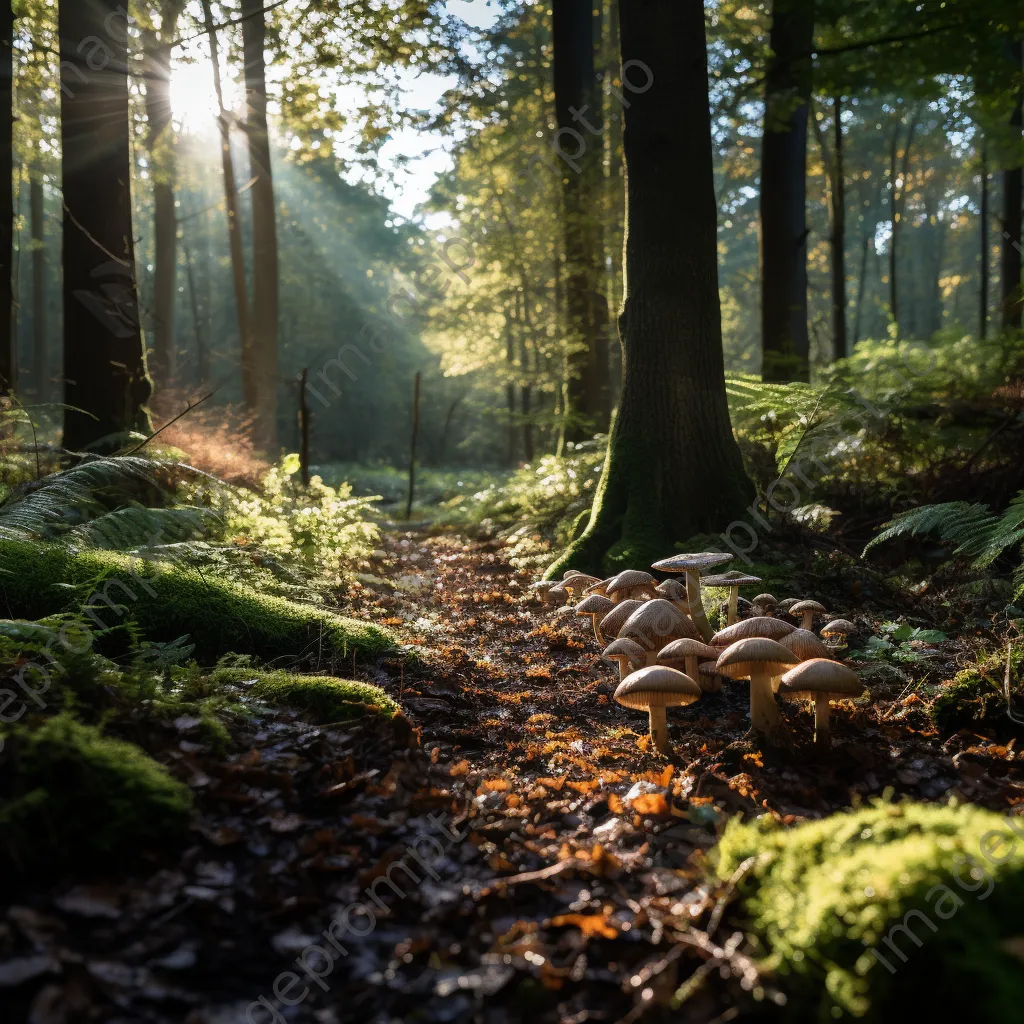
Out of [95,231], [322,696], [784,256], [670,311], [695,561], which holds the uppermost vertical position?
[95,231]

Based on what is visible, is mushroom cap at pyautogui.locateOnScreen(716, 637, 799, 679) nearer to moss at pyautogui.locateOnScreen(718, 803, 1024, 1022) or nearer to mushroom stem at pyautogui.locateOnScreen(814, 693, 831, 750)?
mushroom stem at pyautogui.locateOnScreen(814, 693, 831, 750)

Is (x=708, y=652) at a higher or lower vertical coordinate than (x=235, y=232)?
lower

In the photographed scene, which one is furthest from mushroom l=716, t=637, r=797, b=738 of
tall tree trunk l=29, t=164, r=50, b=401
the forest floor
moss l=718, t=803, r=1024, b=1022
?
tall tree trunk l=29, t=164, r=50, b=401

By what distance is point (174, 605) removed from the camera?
456cm

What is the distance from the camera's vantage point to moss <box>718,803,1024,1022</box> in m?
Result: 1.64

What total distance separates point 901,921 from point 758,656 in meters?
1.67

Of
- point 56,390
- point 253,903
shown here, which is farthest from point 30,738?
point 56,390

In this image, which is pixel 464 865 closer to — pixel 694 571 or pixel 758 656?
pixel 758 656

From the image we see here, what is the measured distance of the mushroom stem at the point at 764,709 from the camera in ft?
12.4

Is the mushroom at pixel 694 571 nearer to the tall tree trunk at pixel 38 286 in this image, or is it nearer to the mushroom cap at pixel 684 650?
the mushroom cap at pixel 684 650

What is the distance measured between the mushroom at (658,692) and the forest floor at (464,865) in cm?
17

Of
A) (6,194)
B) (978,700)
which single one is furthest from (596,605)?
(6,194)

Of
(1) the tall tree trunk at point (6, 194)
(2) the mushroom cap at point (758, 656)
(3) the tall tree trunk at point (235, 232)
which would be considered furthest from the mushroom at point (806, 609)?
(3) the tall tree trunk at point (235, 232)

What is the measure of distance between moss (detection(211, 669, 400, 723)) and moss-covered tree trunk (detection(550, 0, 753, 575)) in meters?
3.78
